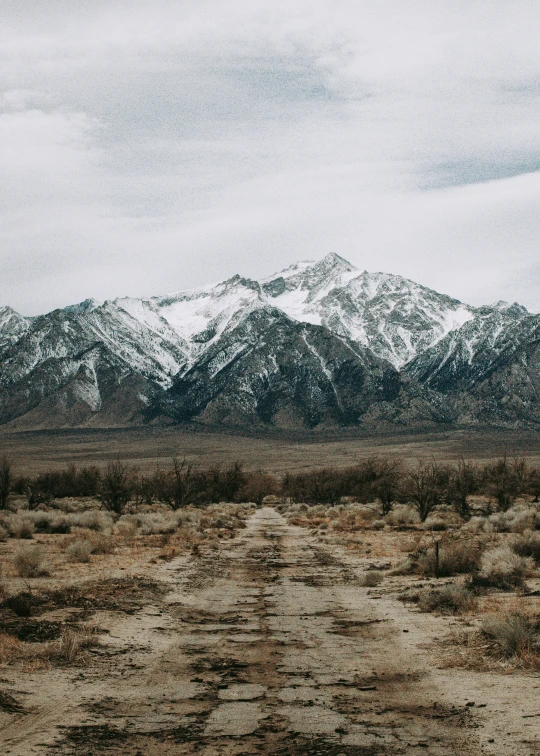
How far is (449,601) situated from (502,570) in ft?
16.2

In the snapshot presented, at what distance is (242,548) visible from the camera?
101ft

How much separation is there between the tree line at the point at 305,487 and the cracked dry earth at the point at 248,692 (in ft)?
110

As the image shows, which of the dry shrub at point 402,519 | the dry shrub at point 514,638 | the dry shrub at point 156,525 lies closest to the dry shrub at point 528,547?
the dry shrub at point 514,638

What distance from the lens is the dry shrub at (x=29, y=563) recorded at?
773 inches

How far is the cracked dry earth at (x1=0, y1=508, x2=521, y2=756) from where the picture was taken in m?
7.05

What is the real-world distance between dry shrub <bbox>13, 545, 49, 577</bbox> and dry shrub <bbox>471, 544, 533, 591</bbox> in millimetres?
11091

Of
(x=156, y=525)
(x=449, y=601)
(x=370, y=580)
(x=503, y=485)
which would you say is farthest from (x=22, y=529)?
(x=503, y=485)

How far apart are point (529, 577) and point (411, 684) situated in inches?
459

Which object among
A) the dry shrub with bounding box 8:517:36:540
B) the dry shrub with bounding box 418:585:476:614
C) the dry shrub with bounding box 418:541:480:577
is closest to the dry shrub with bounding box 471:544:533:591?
the dry shrub with bounding box 418:541:480:577

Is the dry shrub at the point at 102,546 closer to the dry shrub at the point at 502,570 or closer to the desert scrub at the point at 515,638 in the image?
the dry shrub at the point at 502,570

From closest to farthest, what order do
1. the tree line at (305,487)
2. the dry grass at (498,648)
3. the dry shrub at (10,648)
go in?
the dry grass at (498,648)
the dry shrub at (10,648)
the tree line at (305,487)

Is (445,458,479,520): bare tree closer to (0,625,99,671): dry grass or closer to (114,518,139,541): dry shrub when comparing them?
(114,518,139,541): dry shrub

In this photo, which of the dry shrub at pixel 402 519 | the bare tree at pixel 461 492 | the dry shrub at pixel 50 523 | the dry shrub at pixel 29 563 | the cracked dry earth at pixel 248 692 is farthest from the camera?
the bare tree at pixel 461 492

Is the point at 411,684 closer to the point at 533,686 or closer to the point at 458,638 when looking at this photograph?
the point at 533,686
